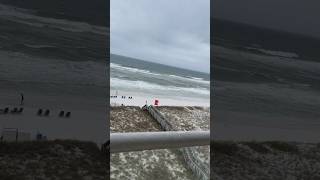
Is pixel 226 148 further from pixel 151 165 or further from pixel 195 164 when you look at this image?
pixel 151 165

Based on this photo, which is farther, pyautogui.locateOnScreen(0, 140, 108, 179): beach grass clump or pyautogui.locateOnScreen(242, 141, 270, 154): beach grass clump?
pyautogui.locateOnScreen(242, 141, 270, 154): beach grass clump

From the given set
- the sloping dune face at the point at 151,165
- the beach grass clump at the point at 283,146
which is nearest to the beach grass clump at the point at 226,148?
the beach grass clump at the point at 283,146

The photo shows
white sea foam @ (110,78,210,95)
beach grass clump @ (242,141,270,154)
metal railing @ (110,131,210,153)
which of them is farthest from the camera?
white sea foam @ (110,78,210,95)

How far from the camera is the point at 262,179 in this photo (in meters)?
1.85

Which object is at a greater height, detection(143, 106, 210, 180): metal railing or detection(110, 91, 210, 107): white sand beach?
detection(110, 91, 210, 107): white sand beach

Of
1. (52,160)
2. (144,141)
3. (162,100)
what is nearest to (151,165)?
(52,160)

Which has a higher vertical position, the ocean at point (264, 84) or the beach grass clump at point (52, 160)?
the ocean at point (264, 84)

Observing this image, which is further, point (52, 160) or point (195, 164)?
point (195, 164)

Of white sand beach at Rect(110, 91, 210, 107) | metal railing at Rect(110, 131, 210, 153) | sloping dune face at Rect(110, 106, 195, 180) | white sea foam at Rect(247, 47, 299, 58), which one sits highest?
white sea foam at Rect(247, 47, 299, 58)

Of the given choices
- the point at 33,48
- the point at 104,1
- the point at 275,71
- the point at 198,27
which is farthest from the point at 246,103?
the point at 33,48

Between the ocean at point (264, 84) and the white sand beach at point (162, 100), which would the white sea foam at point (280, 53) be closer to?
the ocean at point (264, 84)

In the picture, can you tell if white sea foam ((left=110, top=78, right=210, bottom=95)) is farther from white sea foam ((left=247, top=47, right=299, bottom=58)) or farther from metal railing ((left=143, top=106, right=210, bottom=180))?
white sea foam ((left=247, top=47, right=299, bottom=58))

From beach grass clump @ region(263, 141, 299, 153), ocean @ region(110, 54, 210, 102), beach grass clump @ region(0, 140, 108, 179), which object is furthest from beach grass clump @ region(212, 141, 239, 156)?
ocean @ region(110, 54, 210, 102)

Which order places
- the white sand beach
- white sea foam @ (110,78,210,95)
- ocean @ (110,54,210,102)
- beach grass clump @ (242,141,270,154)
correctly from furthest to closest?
the white sand beach → ocean @ (110,54,210,102) → white sea foam @ (110,78,210,95) → beach grass clump @ (242,141,270,154)
